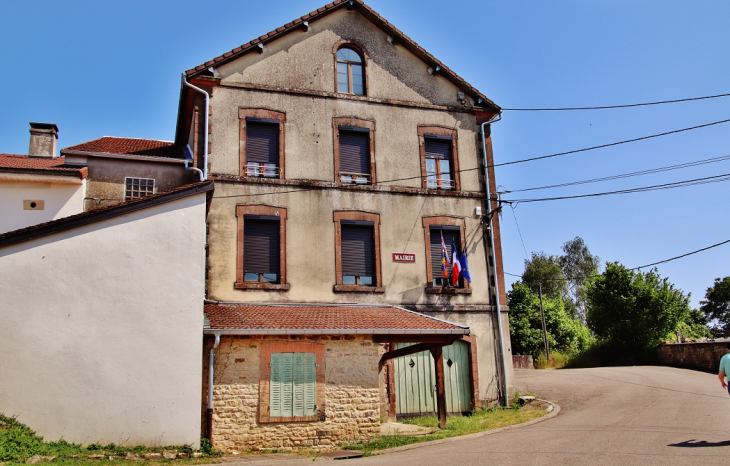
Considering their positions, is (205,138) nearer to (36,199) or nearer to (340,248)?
(340,248)

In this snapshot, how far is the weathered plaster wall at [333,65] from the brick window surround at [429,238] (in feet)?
12.2

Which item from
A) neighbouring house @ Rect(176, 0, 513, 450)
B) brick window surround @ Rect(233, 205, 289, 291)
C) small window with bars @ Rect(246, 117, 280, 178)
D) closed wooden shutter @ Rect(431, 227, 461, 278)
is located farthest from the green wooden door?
small window with bars @ Rect(246, 117, 280, 178)

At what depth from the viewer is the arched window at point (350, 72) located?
58.3 ft

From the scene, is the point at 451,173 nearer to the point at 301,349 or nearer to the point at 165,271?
the point at 301,349

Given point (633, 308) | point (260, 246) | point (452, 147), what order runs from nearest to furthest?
point (260, 246) < point (452, 147) < point (633, 308)

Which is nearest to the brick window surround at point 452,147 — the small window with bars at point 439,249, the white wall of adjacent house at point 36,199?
the small window with bars at point 439,249

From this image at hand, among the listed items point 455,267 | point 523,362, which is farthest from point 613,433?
point 523,362

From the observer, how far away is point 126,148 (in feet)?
57.9

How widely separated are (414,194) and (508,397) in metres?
6.14

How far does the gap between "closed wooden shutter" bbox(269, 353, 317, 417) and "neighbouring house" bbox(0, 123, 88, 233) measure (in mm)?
7195

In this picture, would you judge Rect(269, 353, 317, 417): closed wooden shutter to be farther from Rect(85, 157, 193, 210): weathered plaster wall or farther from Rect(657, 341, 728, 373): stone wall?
Rect(657, 341, 728, 373): stone wall

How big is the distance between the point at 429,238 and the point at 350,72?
5388 mm

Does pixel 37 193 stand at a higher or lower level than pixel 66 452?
higher

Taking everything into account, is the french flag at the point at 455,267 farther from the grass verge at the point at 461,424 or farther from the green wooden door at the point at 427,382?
the grass verge at the point at 461,424
